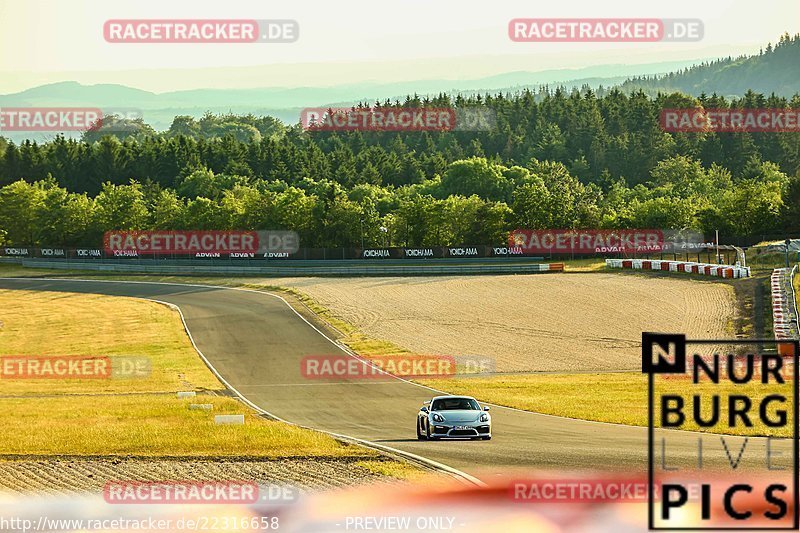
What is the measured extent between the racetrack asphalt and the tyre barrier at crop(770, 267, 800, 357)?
21.9 m

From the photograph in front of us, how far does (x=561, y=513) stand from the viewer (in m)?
18.4

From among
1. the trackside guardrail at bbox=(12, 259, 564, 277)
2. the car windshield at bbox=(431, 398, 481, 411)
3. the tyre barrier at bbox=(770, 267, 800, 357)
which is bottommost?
the car windshield at bbox=(431, 398, 481, 411)

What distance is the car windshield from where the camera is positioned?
105ft

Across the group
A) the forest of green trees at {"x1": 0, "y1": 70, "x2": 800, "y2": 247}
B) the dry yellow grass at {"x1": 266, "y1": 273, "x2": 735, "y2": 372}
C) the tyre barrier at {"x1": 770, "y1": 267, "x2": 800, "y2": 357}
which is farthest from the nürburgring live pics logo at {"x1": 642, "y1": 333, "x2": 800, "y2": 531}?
the forest of green trees at {"x1": 0, "y1": 70, "x2": 800, "y2": 247}

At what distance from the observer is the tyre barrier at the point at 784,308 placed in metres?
62.7

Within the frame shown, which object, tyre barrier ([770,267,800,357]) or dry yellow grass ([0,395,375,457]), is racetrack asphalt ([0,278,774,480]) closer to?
dry yellow grass ([0,395,375,457])

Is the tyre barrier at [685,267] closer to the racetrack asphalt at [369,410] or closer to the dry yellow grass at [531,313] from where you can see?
the dry yellow grass at [531,313]

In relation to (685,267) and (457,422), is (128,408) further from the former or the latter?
(685,267)

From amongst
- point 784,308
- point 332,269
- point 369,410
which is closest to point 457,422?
point 369,410

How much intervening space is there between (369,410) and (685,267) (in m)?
60.8

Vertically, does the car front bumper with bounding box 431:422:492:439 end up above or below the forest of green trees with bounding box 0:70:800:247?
below

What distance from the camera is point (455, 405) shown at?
105ft

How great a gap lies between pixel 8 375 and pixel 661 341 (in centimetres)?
4993

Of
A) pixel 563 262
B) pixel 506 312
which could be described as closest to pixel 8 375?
pixel 506 312
